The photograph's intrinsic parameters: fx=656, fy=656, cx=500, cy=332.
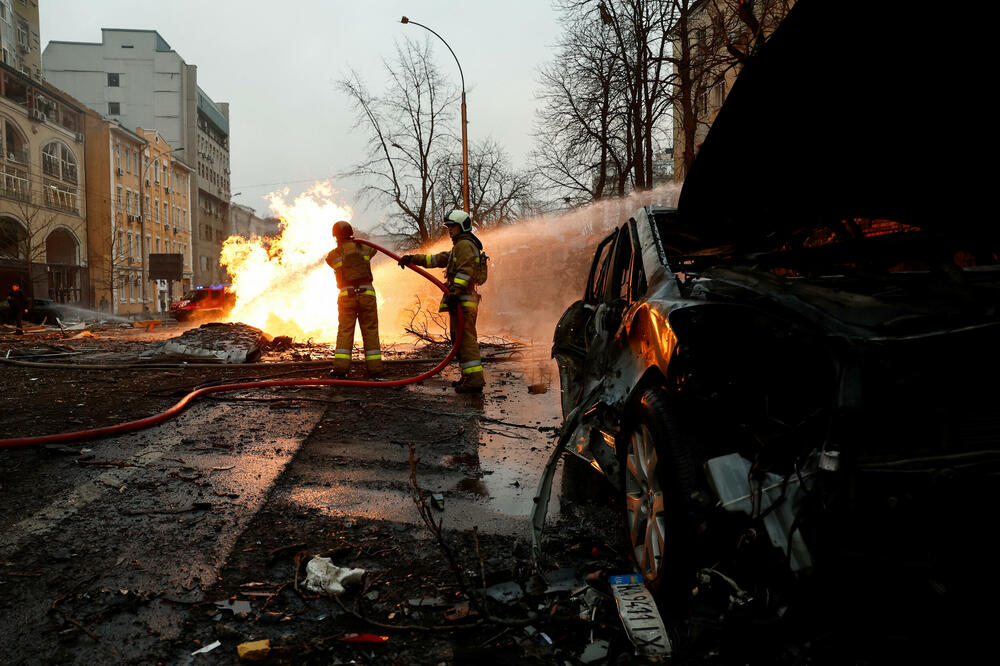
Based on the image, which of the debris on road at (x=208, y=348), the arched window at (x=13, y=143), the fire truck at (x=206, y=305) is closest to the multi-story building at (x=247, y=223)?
the arched window at (x=13, y=143)

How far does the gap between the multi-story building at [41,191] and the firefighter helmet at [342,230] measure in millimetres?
30030

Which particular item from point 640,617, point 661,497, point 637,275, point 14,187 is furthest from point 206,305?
point 640,617

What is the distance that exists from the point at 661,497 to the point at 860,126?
5.59 ft

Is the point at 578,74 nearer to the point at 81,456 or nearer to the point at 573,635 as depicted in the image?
the point at 81,456

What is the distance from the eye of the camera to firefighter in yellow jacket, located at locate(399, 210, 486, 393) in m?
7.87

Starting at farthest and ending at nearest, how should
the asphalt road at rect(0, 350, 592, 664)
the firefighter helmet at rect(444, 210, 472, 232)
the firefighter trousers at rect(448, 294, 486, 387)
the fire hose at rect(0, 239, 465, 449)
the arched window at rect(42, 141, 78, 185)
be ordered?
1. the arched window at rect(42, 141, 78, 185)
2. the firefighter helmet at rect(444, 210, 472, 232)
3. the firefighter trousers at rect(448, 294, 486, 387)
4. the fire hose at rect(0, 239, 465, 449)
5. the asphalt road at rect(0, 350, 592, 664)

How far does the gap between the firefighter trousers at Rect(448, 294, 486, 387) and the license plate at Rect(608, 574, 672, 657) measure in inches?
210

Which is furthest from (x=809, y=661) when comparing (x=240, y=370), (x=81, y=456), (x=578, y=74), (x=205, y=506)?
(x=578, y=74)

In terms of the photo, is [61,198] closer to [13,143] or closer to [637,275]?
[13,143]

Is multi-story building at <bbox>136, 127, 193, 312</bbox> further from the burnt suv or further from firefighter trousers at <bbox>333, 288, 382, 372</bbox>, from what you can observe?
the burnt suv

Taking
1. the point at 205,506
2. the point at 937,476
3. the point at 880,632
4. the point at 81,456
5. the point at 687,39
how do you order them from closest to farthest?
the point at 937,476 → the point at 880,632 → the point at 205,506 → the point at 81,456 → the point at 687,39

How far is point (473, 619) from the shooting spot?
2.46 m

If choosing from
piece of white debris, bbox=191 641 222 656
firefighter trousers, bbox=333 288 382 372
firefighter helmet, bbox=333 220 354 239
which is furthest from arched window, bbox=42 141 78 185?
piece of white debris, bbox=191 641 222 656

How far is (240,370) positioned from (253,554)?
22.0 feet
